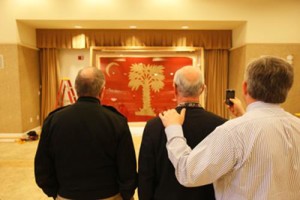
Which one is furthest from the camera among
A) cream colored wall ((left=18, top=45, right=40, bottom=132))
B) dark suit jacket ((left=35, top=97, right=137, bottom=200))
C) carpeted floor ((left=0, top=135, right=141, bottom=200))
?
cream colored wall ((left=18, top=45, right=40, bottom=132))

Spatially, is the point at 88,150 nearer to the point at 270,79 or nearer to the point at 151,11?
the point at 270,79

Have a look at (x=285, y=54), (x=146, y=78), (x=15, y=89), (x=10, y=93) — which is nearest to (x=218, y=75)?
(x=285, y=54)

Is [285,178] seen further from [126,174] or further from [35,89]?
[35,89]

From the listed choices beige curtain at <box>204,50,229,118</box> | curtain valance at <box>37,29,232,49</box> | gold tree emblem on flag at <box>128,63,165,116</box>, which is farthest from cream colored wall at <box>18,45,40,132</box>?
beige curtain at <box>204,50,229,118</box>

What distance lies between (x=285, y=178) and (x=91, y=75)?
45.4 inches

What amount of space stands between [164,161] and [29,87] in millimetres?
5216

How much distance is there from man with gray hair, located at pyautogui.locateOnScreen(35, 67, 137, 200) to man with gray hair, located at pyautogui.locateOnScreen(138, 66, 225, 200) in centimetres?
18

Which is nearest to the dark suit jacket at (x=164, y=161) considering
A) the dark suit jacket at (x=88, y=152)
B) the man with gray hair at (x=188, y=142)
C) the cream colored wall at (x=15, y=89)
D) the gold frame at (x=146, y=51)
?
the man with gray hair at (x=188, y=142)

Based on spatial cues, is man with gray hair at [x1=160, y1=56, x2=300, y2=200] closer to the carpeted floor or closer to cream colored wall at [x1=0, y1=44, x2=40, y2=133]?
the carpeted floor

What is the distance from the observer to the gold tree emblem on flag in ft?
19.8

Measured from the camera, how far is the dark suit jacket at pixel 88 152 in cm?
147

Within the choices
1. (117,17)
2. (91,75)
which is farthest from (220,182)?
(117,17)

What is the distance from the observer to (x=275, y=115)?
2.98 feet

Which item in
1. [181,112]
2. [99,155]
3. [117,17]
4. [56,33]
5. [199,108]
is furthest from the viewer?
[56,33]
